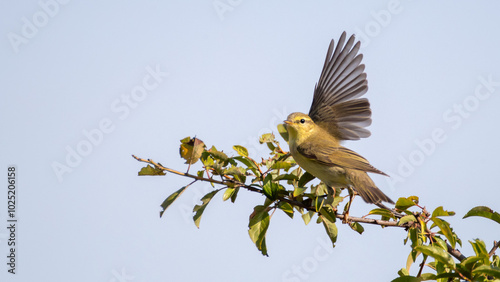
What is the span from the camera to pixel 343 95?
4.96 meters

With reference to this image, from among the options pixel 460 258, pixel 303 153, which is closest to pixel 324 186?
pixel 303 153

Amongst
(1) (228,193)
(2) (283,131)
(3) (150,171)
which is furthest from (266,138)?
(3) (150,171)

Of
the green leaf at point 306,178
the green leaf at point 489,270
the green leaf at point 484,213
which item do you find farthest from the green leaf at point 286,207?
the green leaf at point 489,270

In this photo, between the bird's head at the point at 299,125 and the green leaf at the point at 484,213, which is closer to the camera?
the green leaf at the point at 484,213

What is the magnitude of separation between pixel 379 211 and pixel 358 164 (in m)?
1.08

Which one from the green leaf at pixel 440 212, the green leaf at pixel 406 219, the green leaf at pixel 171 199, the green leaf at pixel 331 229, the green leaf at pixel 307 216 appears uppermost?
the green leaf at pixel 171 199

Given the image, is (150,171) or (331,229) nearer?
(150,171)

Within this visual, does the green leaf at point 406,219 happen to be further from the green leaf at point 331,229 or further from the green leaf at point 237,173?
the green leaf at point 237,173

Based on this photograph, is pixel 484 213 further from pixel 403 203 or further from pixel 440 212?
pixel 403 203

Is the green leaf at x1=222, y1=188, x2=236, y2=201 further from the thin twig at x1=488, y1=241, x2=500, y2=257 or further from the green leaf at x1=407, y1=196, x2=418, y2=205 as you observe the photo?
the thin twig at x1=488, y1=241, x2=500, y2=257

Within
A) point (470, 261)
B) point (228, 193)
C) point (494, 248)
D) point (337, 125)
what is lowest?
point (494, 248)

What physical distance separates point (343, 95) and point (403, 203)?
192cm

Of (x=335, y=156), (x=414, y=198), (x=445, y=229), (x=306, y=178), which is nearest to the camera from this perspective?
(x=445, y=229)

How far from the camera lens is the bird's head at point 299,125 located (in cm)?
470
